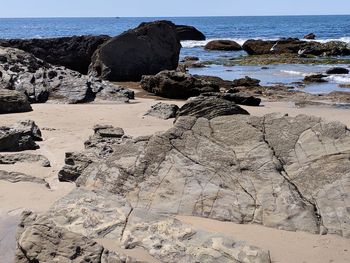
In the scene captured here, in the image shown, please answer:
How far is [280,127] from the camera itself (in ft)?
19.8

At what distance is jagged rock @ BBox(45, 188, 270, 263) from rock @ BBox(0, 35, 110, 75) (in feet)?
61.5

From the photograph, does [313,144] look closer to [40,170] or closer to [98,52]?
[40,170]

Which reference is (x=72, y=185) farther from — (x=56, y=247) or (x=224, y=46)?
(x=224, y=46)

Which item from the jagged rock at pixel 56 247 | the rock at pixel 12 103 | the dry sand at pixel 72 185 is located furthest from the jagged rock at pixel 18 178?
the rock at pixel 12 103

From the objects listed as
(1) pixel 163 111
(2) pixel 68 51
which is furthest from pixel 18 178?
(2) pixel 68 51

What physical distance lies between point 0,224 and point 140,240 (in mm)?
1763

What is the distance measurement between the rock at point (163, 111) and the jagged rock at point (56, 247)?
22.9 feet

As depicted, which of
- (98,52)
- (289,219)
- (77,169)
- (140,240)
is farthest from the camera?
(98,52)

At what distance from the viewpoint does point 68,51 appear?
2323 centimetres

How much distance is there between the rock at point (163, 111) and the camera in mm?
11008

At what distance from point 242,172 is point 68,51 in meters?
18.9

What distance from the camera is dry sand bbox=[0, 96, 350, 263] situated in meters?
4.60

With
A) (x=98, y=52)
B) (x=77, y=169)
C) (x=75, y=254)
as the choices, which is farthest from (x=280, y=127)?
(x=98, y=52)

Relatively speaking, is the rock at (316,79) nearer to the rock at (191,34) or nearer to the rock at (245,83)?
the rock at (245,83)
